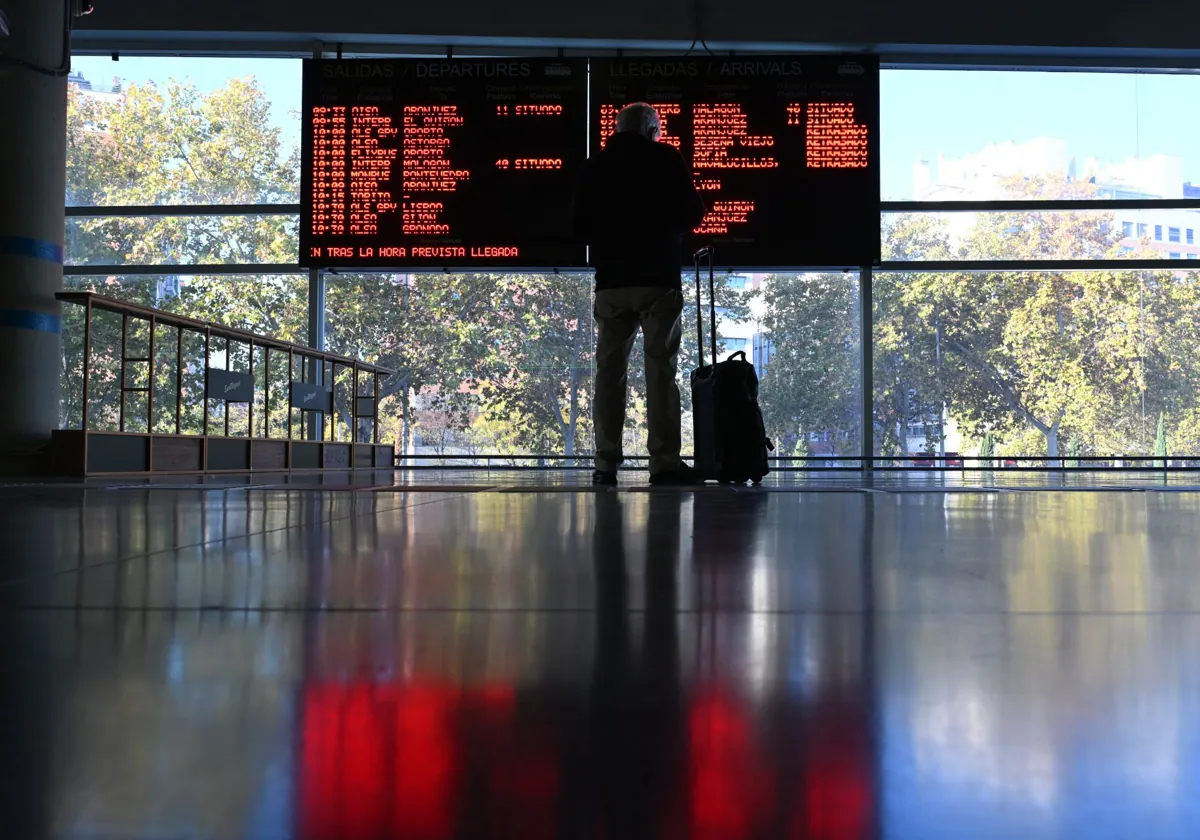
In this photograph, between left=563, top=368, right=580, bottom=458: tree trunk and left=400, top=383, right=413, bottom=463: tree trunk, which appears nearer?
left=563, top=368, right=580, bottom=458: tree trunk

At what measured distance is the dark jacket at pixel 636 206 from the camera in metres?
3.13

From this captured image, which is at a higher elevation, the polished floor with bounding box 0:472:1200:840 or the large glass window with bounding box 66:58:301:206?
the large glass window with bounding box 66:58:301:206

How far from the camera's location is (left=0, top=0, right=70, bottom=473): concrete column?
16.2 feet

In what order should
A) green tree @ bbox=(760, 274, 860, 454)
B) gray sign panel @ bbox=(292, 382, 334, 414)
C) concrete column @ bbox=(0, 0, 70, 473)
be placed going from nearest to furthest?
concrete column @ bbox=(0, 0, 70, 473), gray sign panel @ bbox=(292, 382, 334, 414), green tree @ bbox=(760, 274, 860, 454)

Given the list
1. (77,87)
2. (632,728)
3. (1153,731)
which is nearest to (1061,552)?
(1153,731)

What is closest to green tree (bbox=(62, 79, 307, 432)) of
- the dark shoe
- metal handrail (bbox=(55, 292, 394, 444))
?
metal handrail (bbox=(55, 292, 394, 444))

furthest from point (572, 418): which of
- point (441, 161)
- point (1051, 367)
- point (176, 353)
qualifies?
point (1051, 367)

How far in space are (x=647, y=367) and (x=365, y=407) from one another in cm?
588

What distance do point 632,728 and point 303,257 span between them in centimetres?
733

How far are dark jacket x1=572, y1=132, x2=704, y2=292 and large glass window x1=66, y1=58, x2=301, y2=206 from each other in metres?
5.78

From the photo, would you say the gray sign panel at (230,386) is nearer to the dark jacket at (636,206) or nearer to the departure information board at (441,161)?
the departure information board at (441,161)

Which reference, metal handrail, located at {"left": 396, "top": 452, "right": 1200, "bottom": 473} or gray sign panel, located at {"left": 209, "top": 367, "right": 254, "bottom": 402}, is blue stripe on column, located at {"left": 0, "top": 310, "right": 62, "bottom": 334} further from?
metal handrail, located at {"left": 396, "top": 452, "right": 1200, "bottom": 473}

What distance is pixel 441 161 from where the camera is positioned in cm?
704

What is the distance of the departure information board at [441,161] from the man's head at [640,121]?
12.4 ft
